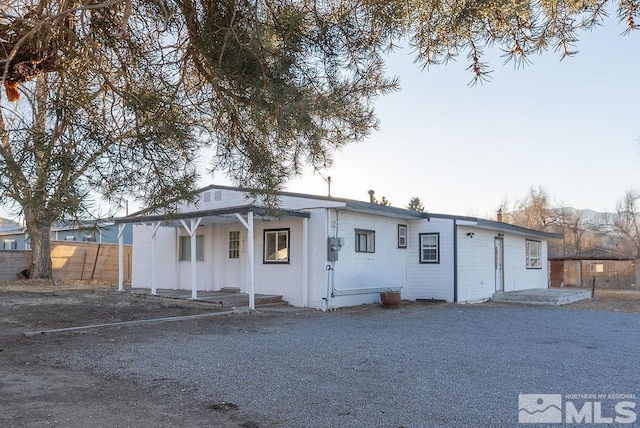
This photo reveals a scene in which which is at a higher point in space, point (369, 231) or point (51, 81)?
point (51, 81)

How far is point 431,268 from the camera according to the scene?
1697cm

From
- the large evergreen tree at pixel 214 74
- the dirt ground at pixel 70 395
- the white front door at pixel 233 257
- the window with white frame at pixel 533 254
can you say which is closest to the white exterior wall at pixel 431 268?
the white front door at pixel 233 257

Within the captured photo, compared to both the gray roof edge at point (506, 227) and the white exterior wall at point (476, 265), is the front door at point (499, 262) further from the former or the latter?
the gray roof edge at point (506, 227)

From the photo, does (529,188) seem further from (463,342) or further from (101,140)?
(101,140)

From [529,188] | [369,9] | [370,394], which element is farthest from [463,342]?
[529,188]

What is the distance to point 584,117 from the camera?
9.08m

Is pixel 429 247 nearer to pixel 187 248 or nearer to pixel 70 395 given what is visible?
pixel 187 248

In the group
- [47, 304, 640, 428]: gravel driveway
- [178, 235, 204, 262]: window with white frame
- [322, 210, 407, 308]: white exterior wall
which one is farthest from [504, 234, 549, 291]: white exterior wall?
[178, 235, 204, 262]: window with white frame

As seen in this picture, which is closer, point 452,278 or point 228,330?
point 228,330

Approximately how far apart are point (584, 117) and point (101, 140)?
26.1 ft

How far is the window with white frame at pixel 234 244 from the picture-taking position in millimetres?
16391

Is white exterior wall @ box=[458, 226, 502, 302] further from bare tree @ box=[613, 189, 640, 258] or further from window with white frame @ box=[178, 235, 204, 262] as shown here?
bare tree @ box=[613, 189, 640, 258]

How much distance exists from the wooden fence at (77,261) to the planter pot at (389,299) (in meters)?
14.1

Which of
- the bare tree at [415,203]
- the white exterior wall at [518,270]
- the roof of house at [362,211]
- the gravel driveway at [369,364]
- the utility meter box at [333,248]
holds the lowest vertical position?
the gravel driveway at [369,364]
